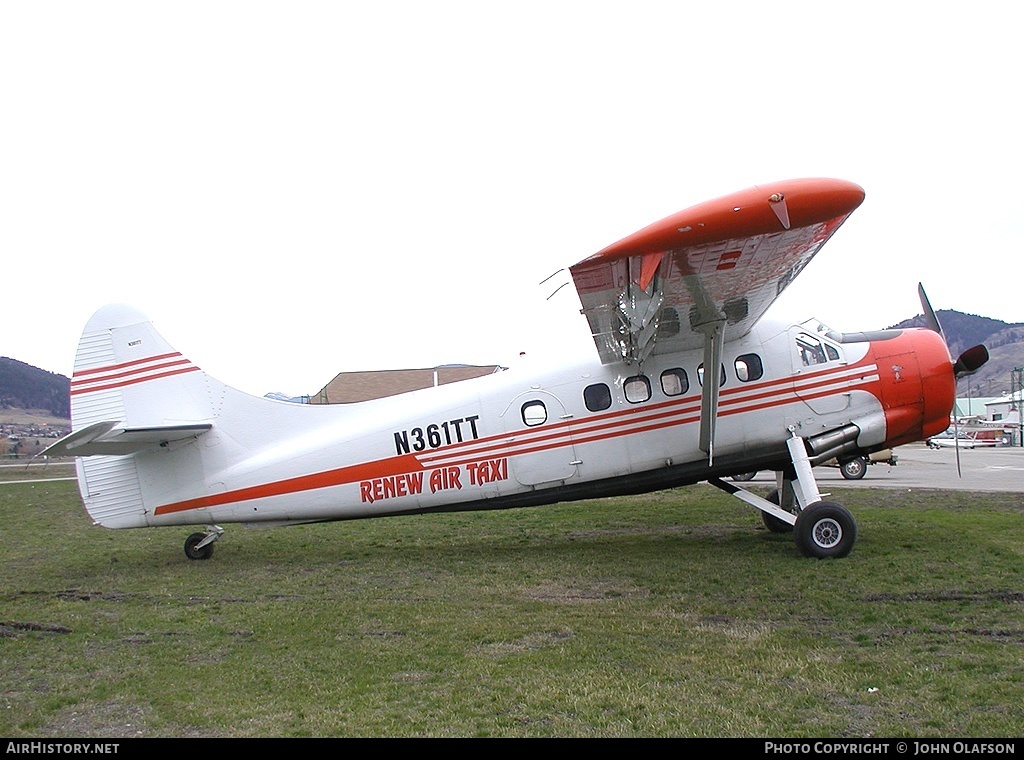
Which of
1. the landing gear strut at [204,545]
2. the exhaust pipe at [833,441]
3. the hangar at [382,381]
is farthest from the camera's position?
the hangar at [382,381]

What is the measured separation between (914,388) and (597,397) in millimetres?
4112

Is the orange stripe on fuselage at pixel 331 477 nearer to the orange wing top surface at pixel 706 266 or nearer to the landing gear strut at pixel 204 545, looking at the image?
the landing gear strut at pixel 204 545

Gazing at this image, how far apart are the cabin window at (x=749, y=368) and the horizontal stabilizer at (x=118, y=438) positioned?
23.8ft

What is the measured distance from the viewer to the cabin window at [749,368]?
9914 millimetres

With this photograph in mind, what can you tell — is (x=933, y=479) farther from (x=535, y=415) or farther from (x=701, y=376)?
(x=535, y=415)

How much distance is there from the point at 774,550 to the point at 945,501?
7.47m

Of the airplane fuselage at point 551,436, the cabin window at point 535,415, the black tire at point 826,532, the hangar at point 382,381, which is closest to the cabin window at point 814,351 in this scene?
the airplane fuselage at point 551,436

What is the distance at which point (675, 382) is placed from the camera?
998 cm

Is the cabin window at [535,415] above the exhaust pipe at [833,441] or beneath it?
above

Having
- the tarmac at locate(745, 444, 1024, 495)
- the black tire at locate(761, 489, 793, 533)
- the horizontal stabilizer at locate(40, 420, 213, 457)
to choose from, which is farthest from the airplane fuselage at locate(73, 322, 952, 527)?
the tarmac at locate(745, 444, 1024, 495)

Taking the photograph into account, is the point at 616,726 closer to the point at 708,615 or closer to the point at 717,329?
the point at 708,615

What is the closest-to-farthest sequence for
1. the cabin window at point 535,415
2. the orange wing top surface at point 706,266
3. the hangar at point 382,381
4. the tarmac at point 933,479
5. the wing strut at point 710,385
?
the orange wing top surface at point 706,266 < the wing strut at point 710,385 < the cabin window at point 535,415 < the tarmac at point 933,479 < the hangar at point 382,381

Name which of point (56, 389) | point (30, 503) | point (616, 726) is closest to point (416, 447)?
point (616, 726)

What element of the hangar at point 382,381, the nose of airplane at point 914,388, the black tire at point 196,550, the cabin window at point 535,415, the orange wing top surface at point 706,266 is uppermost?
the hangar at point 382,381
